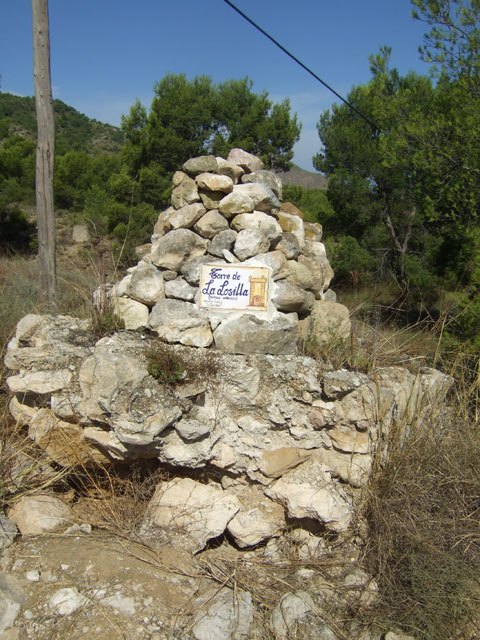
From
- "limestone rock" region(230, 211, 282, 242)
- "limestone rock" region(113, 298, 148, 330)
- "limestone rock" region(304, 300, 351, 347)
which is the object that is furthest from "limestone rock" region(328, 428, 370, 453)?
"limestone rock" region(113, 298, 148, 330)

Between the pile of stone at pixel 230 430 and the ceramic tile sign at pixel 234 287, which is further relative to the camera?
the ceramic tile sign at pixel 234 287

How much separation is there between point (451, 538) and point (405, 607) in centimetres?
44

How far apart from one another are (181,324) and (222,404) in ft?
1.84

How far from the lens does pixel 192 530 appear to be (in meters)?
2.98

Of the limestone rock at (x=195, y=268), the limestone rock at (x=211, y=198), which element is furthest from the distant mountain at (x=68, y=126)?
the limestone rock at (x=195, y=268)

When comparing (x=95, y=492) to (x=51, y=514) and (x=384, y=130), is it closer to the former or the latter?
(x=51, y=514)

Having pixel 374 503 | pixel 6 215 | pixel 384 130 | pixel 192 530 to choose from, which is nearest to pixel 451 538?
pixel 374 503

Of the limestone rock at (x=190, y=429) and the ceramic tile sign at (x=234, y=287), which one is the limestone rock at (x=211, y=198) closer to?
the ceramic tile sign at (x=234, y=287)

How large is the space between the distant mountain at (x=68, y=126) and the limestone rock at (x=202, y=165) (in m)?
23.0

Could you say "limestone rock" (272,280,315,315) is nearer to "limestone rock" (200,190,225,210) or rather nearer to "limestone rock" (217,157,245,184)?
"limestone rock" (200,190,225,210)

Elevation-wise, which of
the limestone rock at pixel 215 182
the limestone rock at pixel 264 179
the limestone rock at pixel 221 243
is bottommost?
the limestone rock at pixel 221 243

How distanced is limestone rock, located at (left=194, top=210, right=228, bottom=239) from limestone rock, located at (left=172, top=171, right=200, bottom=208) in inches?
7.5

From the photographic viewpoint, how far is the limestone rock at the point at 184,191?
11.9ft

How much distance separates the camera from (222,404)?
311cm
